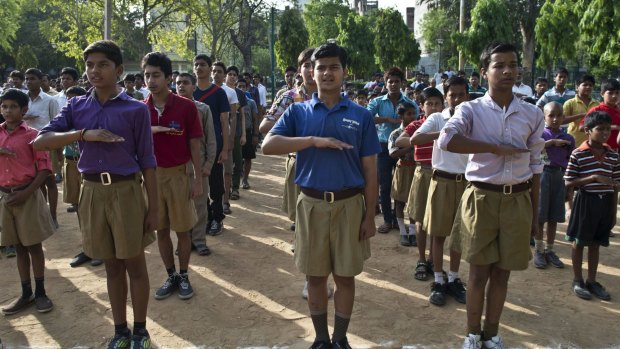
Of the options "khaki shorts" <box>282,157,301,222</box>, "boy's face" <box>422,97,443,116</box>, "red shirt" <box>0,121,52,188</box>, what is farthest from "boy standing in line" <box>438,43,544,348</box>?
"red shirt" <box>0,121,52,188</box>

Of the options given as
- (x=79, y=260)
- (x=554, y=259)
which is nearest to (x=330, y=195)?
(x=554, y=259)

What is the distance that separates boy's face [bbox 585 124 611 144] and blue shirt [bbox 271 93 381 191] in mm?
2416

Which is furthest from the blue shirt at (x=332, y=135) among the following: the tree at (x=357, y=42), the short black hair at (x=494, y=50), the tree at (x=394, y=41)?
the tree at (x=357, y=42)

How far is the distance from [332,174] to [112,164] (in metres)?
1.42

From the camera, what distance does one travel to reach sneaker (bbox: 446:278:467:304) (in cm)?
432

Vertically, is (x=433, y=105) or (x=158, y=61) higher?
(x=158, y=61)

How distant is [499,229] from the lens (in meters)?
3.30

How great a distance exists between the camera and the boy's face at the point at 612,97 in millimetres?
6043

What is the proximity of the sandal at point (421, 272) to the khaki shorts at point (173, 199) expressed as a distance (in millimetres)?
2165

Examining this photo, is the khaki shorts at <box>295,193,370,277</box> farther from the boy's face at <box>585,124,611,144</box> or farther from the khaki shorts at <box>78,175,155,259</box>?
the boy's face at <box>585,124,611,144</box>

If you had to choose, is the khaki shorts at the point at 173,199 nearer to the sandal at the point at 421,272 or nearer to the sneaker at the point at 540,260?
the sandal at the point at 421,272

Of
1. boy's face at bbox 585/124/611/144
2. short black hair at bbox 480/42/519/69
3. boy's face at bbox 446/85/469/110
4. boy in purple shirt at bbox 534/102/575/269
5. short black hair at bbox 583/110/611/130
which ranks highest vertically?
short black hair at bbox 480/42/519/69

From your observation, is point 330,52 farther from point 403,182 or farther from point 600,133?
point 403,182

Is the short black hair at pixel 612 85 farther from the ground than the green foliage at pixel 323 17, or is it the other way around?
the green foliage at pixel 323 17
